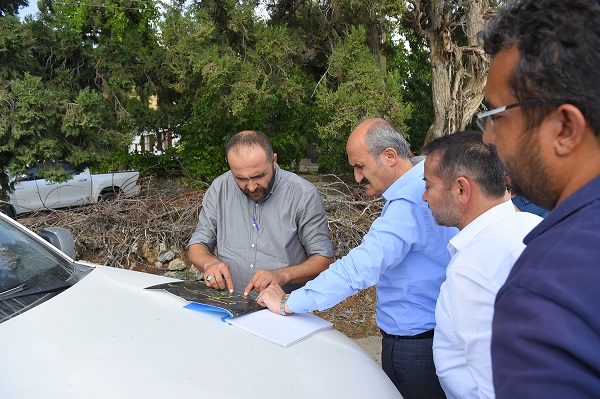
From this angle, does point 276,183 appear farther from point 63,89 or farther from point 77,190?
point 77,190

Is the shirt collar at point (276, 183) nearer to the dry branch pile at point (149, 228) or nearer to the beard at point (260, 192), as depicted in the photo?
the beard at point (260, 192)

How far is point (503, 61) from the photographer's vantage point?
0.97 m

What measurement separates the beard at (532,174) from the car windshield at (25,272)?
75.0 inches

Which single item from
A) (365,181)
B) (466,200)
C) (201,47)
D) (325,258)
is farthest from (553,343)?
(201,47)

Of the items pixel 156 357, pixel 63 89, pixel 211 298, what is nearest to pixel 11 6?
pixel 63 89

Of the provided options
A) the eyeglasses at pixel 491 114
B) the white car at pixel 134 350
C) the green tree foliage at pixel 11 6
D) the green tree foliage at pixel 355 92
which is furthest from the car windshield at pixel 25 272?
the green tree foliage at pixel 11 6

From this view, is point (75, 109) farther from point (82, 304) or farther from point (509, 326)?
point (509, 326)

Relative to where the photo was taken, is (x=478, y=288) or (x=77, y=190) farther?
(x=77, y=190)

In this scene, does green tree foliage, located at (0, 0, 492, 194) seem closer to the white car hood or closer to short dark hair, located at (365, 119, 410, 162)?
short dark hair, located at (365, 119, 410, 162)

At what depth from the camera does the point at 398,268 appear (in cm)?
233

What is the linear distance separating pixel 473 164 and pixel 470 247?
1.32 feet

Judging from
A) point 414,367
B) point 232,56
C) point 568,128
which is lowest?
point 414,367

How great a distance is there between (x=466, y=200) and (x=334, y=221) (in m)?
4.56

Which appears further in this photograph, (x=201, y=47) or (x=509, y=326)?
(x=201, y=47)
